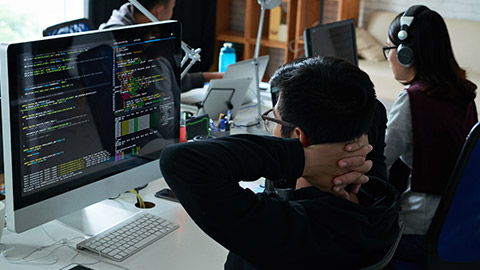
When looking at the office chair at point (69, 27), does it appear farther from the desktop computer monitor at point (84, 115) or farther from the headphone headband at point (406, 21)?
the headphone headband at point (406, 21)

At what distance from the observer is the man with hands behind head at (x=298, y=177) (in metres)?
1.03

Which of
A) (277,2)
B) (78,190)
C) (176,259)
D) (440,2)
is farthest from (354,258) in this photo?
(440,2)

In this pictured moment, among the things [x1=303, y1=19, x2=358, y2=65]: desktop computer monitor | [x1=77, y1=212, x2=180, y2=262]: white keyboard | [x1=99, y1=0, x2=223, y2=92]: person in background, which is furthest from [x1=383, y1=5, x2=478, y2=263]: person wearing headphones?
[x1=99, y1=0, x2=223, y2=92]: person in background

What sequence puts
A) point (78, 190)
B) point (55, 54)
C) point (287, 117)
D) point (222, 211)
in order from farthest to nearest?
point (78, 190), point (55, 54), point (287, 117), point (222, 211)

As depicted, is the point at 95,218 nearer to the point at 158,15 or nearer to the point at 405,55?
the point at 405,55

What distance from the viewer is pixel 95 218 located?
1.63 m

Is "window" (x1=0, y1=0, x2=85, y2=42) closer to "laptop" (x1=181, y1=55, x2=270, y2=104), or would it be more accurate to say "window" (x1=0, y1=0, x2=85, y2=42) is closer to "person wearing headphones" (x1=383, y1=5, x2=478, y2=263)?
"laptop" (x1=181, y1=55, x2=270, y2=104)

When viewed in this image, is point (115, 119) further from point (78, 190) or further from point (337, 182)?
point (337, 182)

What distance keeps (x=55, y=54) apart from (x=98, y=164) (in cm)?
32

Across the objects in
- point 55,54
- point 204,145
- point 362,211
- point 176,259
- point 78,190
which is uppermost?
point 55,54

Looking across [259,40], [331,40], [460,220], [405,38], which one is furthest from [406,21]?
[460,220]

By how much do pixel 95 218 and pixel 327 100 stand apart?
84 centimetres

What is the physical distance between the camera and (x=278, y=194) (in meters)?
1.18

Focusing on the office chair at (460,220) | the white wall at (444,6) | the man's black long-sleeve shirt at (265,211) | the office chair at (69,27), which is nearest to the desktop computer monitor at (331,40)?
Answer: the office chair at (460,220)
